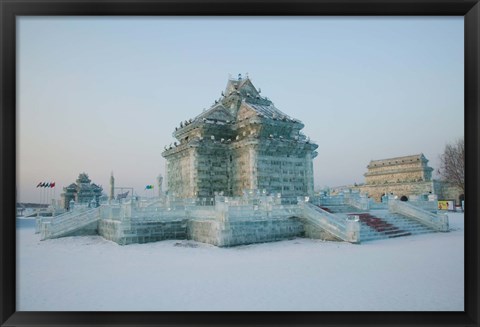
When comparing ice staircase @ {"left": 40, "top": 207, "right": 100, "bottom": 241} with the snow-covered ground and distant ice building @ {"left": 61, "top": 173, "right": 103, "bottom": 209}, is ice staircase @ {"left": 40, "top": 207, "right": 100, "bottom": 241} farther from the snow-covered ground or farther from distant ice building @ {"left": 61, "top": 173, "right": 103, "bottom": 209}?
distant ice building @ {"left": 61, "top": 173, "right": 103, "bottom": 209}

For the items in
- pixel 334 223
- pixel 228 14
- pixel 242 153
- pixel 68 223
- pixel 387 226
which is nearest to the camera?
pixel 228 14

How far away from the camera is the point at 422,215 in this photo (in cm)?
1714

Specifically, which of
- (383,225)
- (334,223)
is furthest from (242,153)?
(383,225)

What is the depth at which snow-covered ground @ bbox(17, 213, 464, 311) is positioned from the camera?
24.2 ft

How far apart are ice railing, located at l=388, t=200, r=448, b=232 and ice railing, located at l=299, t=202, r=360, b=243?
5429 millimetres

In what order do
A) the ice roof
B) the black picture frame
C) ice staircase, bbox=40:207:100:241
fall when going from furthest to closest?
the ice roof → ice staircase, bbox=40:207:100:241 → the black picture frame

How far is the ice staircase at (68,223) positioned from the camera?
15.5m

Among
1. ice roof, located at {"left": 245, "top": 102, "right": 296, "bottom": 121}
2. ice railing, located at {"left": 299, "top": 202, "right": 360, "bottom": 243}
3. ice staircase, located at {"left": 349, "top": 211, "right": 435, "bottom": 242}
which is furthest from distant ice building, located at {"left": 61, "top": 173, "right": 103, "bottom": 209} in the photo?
ice staircase, located at {"left": 349, "top": 211, "right": 435, "bottom": 242}

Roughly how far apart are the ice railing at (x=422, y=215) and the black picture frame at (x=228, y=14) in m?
11.2

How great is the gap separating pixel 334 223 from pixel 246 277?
5.98 m

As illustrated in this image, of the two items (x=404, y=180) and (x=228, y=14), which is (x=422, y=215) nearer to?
(x=228, y=14)

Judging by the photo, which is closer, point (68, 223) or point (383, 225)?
point (383, 225)
